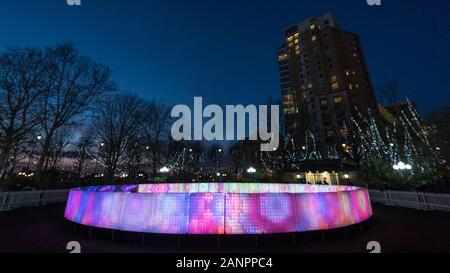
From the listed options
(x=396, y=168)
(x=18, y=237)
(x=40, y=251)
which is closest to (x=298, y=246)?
(x=40, y=251)

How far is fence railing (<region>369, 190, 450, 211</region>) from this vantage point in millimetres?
11280

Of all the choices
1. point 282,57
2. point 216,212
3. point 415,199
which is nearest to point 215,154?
point 282,57

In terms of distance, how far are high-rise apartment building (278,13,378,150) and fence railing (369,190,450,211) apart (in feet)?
144

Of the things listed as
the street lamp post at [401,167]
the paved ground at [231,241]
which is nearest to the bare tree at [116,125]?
the paved ground at [231,241]

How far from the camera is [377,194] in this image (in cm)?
1568

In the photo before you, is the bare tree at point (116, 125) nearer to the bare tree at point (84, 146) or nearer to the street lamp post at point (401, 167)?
the bare tree at point (84, 146)

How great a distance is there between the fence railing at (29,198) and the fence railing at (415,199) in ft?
78.5

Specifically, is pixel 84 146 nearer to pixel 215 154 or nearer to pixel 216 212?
pixel 216 212

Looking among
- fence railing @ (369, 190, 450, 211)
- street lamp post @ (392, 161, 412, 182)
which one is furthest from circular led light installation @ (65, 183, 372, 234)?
street lamp post @ (392, 161, 412, 182)

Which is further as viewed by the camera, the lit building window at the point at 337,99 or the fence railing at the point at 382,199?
the lit building window at the point at 337,99

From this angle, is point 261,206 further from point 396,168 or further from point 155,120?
point 155,120

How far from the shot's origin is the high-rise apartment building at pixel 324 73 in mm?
62750

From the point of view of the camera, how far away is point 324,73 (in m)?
69.2

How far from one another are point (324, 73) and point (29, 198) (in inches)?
3024
